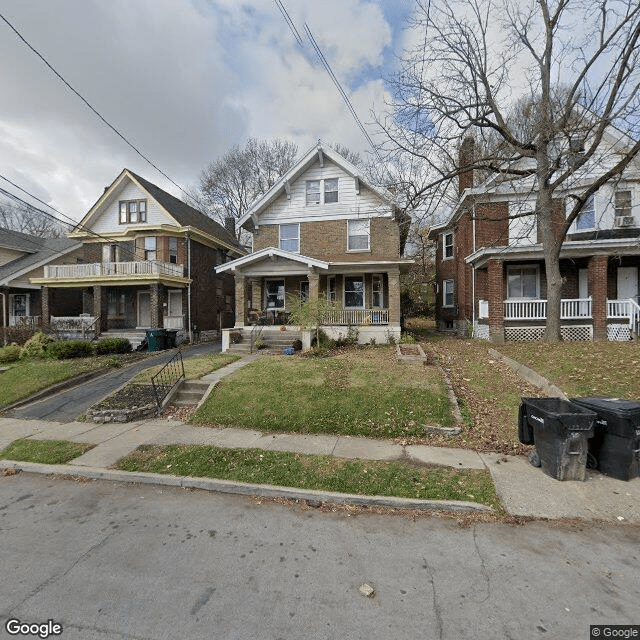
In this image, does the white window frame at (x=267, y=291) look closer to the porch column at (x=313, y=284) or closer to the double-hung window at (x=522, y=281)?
the porch column at (x=313, y=284)

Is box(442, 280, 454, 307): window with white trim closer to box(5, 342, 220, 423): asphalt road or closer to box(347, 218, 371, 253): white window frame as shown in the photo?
A: box(347, 218, 371, 253): white window frame

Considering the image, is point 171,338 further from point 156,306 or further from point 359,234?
point 359,234

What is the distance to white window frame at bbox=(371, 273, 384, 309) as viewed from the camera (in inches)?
723

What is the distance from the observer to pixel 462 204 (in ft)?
58.2

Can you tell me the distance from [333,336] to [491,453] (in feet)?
34.5

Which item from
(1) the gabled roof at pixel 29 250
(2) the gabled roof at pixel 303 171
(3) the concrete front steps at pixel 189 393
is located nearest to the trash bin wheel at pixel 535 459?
(3) the concrete front steps at pixel 189 393

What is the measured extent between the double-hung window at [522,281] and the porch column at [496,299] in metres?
1.80

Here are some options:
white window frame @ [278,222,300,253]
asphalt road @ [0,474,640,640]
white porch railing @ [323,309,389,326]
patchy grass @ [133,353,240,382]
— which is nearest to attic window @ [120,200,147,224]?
white window frame @ [278,222,300,253]

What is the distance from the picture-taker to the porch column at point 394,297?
16.3 m

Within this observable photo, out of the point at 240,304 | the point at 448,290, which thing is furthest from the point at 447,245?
the point at 240,304

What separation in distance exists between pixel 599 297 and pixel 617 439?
12.9 m

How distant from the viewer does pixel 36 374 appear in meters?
11.5

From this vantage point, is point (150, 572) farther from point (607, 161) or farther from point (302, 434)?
point (607, 161)

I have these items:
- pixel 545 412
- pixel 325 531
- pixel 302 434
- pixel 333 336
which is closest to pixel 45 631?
pixel 325 531
